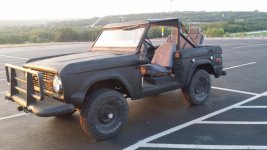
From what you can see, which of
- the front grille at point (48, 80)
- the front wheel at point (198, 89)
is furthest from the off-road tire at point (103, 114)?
the front wheel at point (198, 89)

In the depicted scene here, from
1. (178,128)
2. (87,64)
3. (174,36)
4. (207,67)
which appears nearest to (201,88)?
(207,67)

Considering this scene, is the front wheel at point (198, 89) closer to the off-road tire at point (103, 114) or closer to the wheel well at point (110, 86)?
the wheel well at point (110, 86)

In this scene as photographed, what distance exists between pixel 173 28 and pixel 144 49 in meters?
0.89

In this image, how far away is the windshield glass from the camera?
5.85m

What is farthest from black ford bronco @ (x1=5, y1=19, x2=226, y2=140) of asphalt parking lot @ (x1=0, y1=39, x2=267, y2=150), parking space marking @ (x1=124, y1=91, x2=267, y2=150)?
parking space marking @ (x1=124, y1=91, x2=267, y2=150)

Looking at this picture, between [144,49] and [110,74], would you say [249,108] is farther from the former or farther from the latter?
[110,74]

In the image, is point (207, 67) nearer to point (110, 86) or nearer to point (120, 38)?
point (120, 38)

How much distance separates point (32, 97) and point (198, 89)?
11.7 ft

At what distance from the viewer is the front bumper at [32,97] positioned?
443 centimetres

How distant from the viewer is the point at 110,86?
5301 millimetres

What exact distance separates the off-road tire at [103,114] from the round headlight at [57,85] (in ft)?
1.56

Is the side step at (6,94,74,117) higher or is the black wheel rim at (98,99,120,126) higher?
the side step at (6,94,74,117)

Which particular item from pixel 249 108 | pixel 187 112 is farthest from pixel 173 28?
pixel 249 108

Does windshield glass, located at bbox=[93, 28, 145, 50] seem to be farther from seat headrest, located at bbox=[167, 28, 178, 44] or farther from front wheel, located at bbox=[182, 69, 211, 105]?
front wheel, located at bbox=[182, 69, 211, 105]
